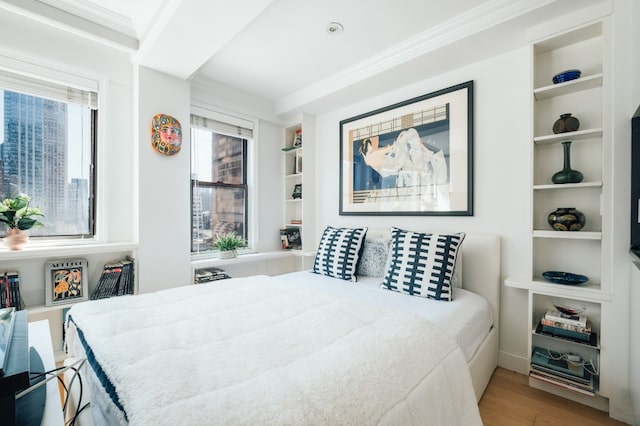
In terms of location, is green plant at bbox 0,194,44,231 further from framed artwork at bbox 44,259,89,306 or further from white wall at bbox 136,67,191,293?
white wall at bbox 136,67,191,293

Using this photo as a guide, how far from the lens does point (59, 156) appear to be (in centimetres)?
236

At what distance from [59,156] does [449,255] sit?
3232mm

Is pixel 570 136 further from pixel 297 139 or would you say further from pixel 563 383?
pixel 297 139

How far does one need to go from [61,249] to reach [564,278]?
353 cm

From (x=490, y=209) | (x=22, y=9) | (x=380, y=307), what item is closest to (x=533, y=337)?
(x=490, y=209)

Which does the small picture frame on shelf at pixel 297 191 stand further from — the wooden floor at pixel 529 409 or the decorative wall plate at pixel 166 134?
the wooden floor at pixel 529 409

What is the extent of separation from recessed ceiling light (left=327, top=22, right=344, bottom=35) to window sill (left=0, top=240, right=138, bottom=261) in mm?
2377

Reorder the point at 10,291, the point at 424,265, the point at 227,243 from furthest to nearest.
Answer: the point at 227,243 → the point at 424,265 → the point at 10,291

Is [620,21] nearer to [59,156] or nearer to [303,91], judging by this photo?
[303,91]

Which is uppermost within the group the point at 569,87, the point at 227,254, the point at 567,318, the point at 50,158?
the point at 569,87

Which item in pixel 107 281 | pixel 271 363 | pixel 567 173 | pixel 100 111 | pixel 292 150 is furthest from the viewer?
pixel 292 150

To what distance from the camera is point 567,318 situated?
1.83m

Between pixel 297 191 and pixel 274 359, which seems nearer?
pixel 274 359

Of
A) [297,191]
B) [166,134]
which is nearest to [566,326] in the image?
[297,191]
